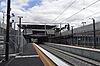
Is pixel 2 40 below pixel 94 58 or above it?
above

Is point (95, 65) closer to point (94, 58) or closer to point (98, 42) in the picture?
point (94, 58)

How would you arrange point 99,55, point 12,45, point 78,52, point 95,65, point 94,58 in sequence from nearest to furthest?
point 95,65 → point 99,55 → point 94,58 → point 12,45 → point 78,52

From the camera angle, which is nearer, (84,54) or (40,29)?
(84,54)

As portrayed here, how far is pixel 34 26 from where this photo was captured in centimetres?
13775

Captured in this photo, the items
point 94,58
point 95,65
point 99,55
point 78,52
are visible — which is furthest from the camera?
point 78,52

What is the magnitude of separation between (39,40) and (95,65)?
120 m

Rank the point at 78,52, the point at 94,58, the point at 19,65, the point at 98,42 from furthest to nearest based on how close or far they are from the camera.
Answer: the point at 98,42
the point at 78,52
the point at 94,58
the point at 19,65

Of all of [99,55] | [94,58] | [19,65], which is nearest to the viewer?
[19,65]

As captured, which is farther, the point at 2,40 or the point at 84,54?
the point at 84,54

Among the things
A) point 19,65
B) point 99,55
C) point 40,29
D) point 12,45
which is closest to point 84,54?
point 99,55

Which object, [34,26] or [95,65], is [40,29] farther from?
[95,65]

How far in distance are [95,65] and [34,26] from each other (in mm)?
119938

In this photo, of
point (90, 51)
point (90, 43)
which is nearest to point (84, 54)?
point (90, 51)

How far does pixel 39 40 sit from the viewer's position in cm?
13838
